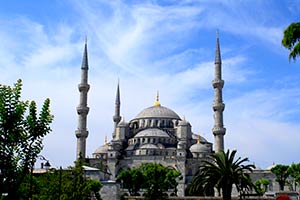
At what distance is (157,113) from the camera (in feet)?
248

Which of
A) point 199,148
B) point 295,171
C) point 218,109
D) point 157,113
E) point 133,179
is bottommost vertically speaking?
point 133,179

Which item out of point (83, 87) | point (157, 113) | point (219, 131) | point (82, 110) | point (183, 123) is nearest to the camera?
point (219, 131)

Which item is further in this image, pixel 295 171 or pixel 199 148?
pixel 199 148

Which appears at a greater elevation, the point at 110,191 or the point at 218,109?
the point at 218,109

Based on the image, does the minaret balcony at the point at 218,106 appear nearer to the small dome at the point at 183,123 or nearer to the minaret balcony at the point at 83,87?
the small dome at the point at 183,123

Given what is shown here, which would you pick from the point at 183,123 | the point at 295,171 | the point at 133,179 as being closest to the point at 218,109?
the point at 183,123

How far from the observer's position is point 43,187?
2703cm

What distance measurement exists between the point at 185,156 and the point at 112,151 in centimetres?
1049

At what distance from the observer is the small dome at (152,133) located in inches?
2712

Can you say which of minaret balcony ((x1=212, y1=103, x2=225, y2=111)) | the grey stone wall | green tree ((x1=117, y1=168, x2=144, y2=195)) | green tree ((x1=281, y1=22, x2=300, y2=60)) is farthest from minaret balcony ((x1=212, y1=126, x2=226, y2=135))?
green tree ((x1=281, y1=22, x2=300, y2=60))

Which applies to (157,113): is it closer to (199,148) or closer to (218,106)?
(199,148)

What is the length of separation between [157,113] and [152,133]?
23.2 feet

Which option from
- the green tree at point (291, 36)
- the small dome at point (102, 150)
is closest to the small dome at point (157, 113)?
the small dome at point (102, 150)

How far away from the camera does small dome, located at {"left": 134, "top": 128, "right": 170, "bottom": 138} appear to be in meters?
68.9
